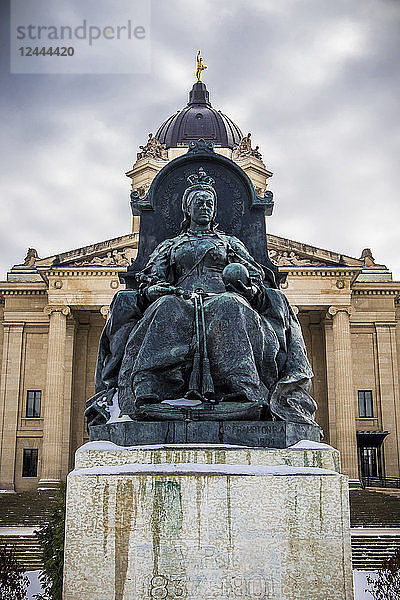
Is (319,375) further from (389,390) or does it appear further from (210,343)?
(210,343)

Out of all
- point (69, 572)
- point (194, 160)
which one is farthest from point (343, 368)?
point (69, 572)

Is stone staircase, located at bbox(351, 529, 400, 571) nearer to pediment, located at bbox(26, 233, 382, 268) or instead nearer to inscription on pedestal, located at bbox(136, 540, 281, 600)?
inscription on pedestal, located at bbox(136, 540, 281, 600)

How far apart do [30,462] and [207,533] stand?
154 ft

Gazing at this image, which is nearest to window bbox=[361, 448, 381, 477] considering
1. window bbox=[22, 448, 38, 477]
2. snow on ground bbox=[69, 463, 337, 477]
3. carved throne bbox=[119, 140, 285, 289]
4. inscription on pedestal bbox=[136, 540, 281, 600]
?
window bbox=[22, 448, 38, 477]

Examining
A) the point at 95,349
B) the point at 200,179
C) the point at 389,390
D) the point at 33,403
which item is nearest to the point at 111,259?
the point at 95,349

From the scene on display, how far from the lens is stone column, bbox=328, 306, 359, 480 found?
44.7 metres

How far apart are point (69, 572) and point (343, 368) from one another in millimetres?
42941

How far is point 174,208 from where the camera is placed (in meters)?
7.84

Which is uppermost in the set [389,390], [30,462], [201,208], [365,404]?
[389,390]

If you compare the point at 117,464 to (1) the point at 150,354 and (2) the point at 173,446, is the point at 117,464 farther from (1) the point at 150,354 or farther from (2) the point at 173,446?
(1) the point at 150,354

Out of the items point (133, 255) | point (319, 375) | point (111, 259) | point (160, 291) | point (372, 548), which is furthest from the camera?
point (319, 375)

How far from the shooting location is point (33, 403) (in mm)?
50750

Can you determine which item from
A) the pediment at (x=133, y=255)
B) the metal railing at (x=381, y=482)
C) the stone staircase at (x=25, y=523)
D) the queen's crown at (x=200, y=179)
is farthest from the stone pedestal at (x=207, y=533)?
the metal railing at (x=381, y=482)

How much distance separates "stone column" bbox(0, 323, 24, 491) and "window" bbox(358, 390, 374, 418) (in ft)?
75.6
